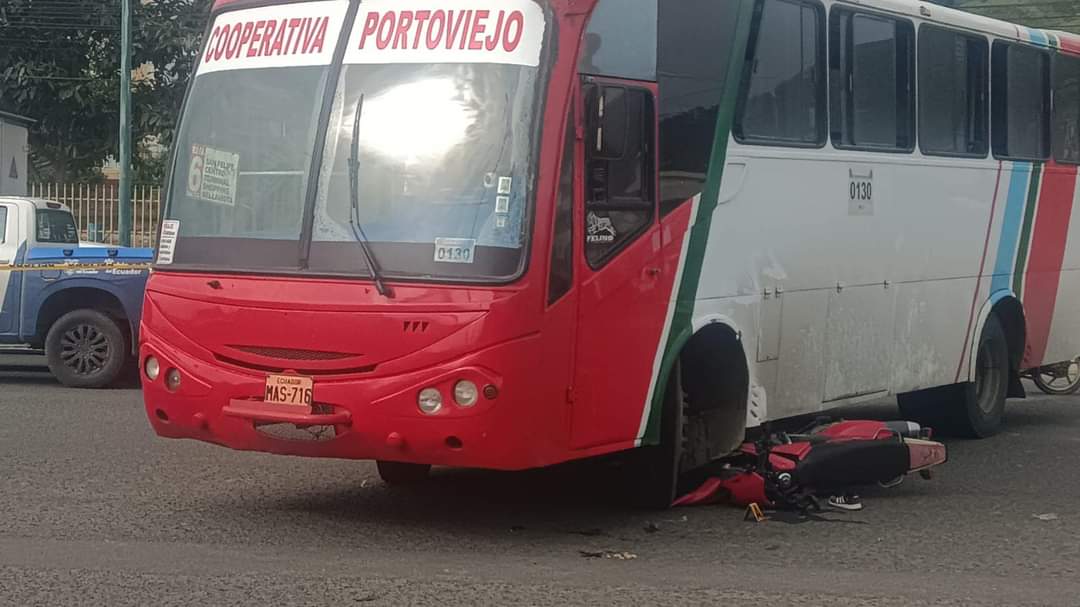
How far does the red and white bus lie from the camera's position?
25.9ft

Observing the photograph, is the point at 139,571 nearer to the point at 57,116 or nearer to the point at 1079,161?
the point at 1079,161

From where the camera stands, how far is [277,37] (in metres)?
8.62

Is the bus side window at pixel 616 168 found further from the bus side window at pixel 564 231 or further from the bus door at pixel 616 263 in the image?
the bus side window at pixel 564 231

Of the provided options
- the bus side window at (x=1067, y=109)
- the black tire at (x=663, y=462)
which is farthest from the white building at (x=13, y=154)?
the black tire at (x=663, y=462)

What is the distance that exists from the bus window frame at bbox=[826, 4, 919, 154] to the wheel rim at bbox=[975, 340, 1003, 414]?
251cm

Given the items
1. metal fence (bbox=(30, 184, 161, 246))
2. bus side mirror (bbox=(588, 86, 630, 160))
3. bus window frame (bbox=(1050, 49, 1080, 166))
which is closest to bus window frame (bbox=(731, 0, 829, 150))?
bus side mirror (bbox=(588, 86, 630, 160))

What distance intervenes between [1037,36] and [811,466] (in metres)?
5.72

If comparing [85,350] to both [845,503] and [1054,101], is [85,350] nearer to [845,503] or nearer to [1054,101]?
[845,503]

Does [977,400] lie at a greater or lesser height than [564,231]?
lesser

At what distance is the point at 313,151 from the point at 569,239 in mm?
1386

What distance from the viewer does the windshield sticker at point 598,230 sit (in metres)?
8.20

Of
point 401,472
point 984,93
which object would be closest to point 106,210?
point 984,93

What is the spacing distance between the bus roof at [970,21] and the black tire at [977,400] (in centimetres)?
226

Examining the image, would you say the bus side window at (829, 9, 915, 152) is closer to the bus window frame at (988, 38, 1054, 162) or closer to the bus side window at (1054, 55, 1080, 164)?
the bus window frame at (988, 38, 1054, 162)
